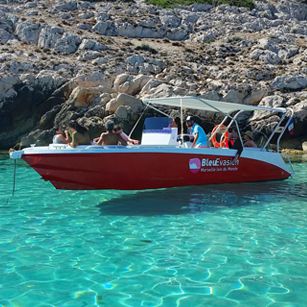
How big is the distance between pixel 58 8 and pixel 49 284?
5771 cm

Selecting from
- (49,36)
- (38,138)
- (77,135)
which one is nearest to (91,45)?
(49,36)

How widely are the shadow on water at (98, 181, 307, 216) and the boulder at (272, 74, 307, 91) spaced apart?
23445 mm

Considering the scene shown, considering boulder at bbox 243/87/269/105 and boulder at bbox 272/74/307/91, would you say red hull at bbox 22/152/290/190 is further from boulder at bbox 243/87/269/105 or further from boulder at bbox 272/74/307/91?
boulder at bbox 272/74/307/91

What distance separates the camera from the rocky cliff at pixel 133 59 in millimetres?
33812

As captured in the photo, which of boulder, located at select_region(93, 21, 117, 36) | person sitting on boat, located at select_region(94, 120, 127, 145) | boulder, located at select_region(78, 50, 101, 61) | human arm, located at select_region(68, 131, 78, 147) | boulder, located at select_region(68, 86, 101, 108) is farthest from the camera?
boulder, located at select_region(93, 21, 117, 36)

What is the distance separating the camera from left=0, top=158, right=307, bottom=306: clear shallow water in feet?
Answer: 18.1

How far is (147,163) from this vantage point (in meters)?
12.1

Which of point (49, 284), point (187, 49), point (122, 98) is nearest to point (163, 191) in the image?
point (49, 284)

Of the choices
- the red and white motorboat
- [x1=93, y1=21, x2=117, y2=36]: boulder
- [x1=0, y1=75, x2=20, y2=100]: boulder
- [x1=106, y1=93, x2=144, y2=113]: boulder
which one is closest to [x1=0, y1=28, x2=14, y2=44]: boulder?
[x1=93, y1=21, x2=117, y2=36]: boulder

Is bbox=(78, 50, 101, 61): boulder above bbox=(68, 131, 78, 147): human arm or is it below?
above

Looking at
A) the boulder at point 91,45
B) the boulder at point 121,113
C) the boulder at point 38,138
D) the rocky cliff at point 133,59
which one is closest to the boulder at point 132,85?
the rocky cliff at point 133,59

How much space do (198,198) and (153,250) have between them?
522cm

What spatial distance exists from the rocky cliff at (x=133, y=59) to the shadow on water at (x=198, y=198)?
17545 mm

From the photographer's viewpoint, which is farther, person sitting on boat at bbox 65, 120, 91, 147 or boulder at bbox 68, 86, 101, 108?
boulder at bbox 68, 86, 101, 108
